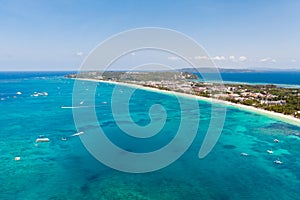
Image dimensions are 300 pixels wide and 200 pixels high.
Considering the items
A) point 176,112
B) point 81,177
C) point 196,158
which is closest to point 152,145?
point 196,158

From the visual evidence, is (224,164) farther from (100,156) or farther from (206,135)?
(100,156)

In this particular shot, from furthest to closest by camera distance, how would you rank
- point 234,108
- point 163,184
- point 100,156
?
point 234,108 < point 100,156 < point 163,184

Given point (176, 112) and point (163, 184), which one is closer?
point (163, 184)

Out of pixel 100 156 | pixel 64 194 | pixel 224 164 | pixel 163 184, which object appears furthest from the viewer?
pixel 100 156

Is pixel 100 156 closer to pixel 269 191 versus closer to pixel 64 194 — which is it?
pixel 64 194

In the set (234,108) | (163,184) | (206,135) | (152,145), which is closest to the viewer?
(163,184)

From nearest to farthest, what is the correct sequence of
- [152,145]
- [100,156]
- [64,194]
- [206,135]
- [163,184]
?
[64,194] < [163,184] < [100,156] < [152,145] < [206,135]

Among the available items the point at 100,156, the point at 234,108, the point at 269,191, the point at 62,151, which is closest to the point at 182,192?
the point at 269,191

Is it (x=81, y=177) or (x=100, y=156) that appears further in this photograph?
(x=100, y=156)
